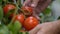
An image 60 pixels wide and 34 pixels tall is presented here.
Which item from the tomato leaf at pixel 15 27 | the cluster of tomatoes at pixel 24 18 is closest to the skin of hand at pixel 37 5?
the cluster of tomatoes at pixel 24 18

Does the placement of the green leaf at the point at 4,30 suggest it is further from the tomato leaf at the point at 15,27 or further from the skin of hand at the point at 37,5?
the skin of hand at the point at 37,5

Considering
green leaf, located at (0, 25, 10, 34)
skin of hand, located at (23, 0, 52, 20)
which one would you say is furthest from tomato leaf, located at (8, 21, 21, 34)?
skin of hand, located at (23, 0, 52, 20)

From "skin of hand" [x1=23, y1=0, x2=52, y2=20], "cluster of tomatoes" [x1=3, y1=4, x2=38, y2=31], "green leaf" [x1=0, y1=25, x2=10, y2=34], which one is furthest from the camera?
"skin of hand" [x1=23, y1=0, x2=52, y2=20]

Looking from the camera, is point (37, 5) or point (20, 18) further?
point (37, 5)

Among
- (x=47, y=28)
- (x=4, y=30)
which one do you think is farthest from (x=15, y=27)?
(x=47, y=28)

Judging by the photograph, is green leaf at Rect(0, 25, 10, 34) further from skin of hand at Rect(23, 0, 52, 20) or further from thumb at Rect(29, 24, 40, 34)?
skin of hand at Rect(23, 0, 52, 20)

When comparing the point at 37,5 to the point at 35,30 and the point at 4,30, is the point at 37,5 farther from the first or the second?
the point at 4,30

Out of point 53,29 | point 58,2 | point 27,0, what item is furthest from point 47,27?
point 58,2

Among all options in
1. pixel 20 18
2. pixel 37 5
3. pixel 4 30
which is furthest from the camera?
pixel 37 5

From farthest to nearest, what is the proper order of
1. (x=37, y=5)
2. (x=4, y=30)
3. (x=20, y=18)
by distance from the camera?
1. (x=37, y=5)
2. (x=20, y=18)
3. (x=4, y=30)

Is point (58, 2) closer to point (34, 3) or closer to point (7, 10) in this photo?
point (34, 3)
